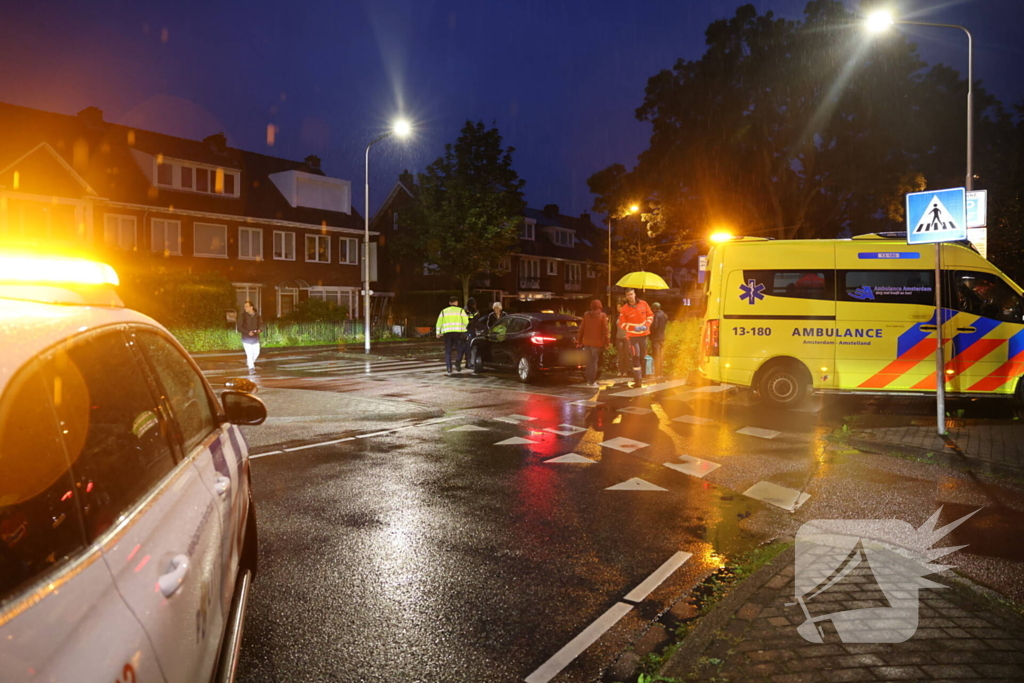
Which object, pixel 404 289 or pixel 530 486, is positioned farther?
pixel 404 289

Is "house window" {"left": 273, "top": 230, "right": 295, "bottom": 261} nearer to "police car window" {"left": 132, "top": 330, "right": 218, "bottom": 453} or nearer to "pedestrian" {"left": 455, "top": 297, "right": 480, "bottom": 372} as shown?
"pedestrian" {"left": 455, "top": 297, "right": 480, "bottom": 372}

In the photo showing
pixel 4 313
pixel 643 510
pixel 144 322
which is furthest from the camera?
pixel 643 510

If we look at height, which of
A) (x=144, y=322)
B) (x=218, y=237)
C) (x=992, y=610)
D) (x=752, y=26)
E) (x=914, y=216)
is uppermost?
(x=752, y=26)

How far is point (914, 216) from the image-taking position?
9109 mm

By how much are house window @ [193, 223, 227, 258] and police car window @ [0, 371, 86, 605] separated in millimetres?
36888

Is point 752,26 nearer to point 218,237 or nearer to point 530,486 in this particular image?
point 218,237

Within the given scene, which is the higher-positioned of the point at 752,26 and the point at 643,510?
the point at 752,26

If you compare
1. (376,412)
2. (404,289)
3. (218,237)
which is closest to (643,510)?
(376,412)

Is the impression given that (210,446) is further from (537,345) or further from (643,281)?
(643,281)

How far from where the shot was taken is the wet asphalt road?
3.74 m

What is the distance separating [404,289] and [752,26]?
96.1 feet

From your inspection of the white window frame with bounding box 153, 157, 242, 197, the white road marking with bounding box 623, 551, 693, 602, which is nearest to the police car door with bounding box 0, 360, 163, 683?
the white road marking with bounding box 623, 551, 693, 602

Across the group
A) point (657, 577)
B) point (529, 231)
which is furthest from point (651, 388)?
point (529, 231)

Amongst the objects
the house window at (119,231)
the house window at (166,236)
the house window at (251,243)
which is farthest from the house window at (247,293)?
the house window at (119,231)
